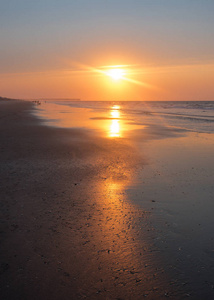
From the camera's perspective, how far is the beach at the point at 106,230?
3.71 meters

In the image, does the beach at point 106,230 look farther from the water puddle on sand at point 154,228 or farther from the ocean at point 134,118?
the ocean at point 134,118

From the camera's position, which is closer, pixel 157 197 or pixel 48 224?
pixel 48 224

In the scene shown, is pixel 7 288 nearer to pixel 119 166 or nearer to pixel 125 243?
pixel 125 243

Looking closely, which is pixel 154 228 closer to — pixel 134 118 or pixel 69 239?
pixel 69 239

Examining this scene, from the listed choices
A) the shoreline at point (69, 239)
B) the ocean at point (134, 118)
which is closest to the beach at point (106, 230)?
the shoreline at point (69, 239)

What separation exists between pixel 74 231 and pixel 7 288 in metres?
1.77

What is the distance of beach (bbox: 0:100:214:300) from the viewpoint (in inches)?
146

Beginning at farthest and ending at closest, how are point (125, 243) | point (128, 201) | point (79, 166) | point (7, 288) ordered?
point (79, 166) < point (128, 201) < point (125, 243) < point (7, 288)

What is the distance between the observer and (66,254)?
14.4 ft

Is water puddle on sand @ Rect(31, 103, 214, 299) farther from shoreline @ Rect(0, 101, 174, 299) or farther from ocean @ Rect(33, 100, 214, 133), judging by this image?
ocean @ Rect(33, 100, 214, 133)

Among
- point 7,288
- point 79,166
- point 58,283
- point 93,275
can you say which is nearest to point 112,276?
point 93,275

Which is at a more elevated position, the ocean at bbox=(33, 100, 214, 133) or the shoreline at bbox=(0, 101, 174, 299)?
the ocean at bbox=(33, 100, 214, 133)

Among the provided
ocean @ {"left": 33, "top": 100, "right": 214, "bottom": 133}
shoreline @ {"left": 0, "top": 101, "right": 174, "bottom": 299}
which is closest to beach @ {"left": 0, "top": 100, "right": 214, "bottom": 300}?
shoreline @ {"left": 0, "top": 101, "right": 174, "bottom": 299}

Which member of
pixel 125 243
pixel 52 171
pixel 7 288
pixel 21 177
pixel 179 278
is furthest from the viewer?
pixel 52 171
